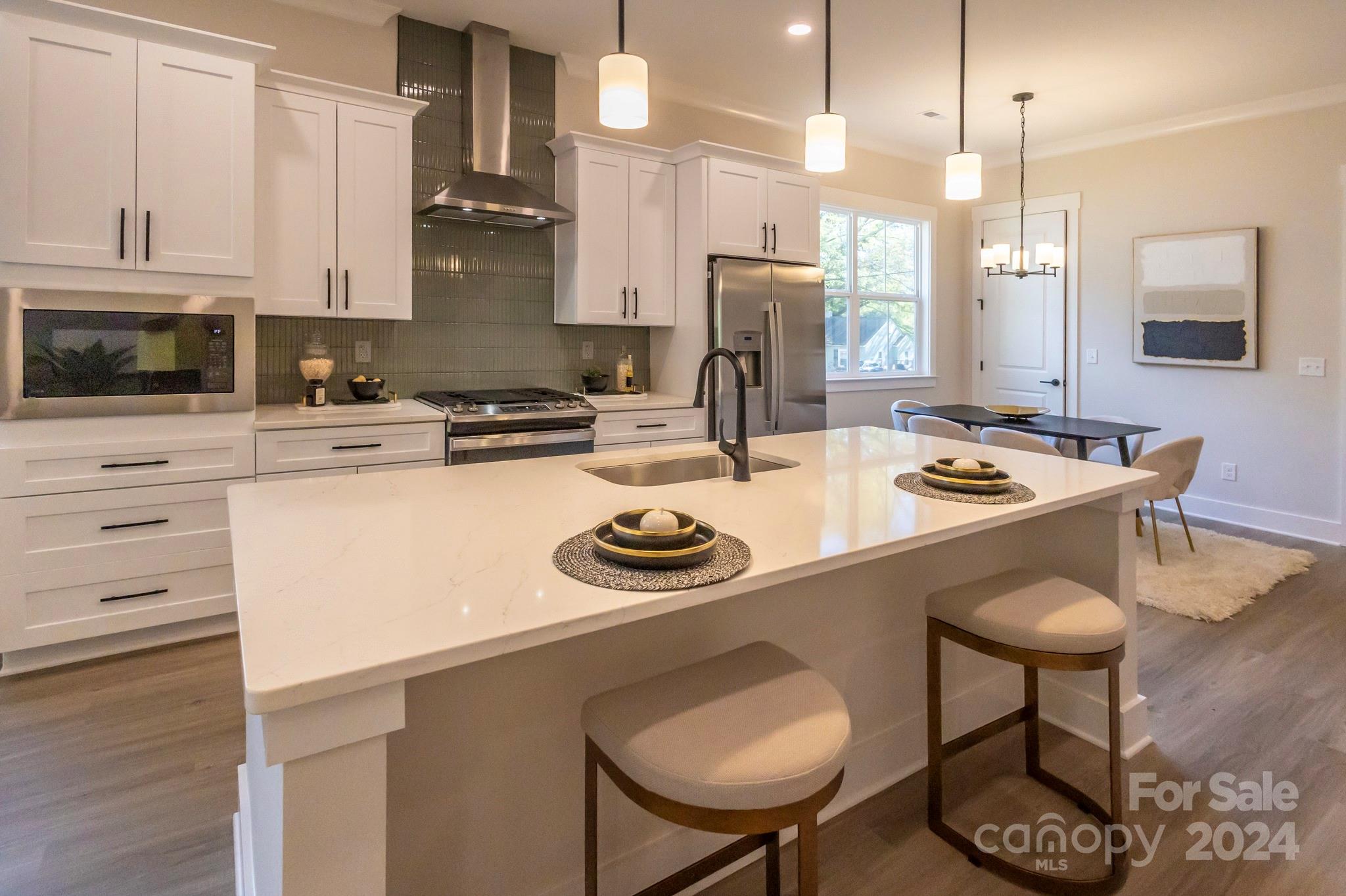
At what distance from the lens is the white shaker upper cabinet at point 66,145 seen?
8.41ft

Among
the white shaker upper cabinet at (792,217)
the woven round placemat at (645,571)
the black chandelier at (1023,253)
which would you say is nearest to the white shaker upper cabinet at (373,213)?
the white shaker upper cabinet at (792,217)

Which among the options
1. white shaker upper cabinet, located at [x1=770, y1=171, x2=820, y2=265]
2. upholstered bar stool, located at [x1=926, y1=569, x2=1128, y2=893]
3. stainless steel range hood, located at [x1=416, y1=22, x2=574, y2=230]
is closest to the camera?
upholstered bar stool, located at [x1=926, y1=569, x2=1128, y2=893]

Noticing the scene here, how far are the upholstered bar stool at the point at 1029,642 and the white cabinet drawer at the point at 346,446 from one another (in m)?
2.33

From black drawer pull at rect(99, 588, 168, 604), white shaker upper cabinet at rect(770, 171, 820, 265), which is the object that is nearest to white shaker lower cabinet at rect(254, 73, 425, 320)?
black drawer pull at rect(99, 588, 168, 604)

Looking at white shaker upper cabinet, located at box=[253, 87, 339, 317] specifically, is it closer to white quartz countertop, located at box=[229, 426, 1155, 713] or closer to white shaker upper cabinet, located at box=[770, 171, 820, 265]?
white quartz countertop, located at box=[229, 426, 1155, 713]

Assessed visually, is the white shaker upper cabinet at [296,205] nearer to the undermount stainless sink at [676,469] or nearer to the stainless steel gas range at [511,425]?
the stainless steel gas range at [511,425]

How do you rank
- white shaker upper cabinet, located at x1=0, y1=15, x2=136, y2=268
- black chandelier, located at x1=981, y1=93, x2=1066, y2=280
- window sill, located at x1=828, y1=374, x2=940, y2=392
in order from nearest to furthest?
white shaker upper cabinet, located at x1=0, y1=15, x2=136, y2=268 → black chandelier, located at x1=981, y1=93, x2=1066, y2=280 → window sill, located at x1=828, y1=374, x2=940, y2=392

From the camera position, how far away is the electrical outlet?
182 inches

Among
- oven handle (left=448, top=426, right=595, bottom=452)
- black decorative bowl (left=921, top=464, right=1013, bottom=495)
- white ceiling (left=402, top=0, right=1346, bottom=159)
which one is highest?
white ceiling (left=402, top=0, right=1346, bottom=159)

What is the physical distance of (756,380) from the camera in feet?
14.5

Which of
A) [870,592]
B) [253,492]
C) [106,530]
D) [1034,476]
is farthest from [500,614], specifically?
[106,530]

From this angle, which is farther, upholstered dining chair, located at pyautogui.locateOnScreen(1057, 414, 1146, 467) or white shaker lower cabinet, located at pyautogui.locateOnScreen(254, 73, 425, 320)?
upholstered dining chair, located at pyautogui.locateOnScreen(1057, 414, 1146, 467)

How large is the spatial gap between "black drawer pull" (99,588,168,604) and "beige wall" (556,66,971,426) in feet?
9.89

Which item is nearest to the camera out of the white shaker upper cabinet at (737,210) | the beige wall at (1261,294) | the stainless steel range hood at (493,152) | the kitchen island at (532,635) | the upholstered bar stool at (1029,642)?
the kitchen island at (532,635)
